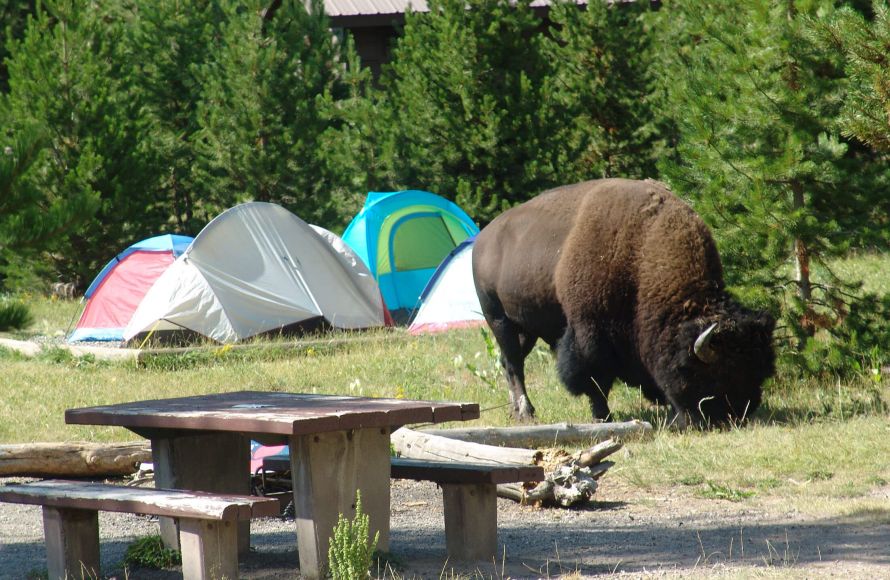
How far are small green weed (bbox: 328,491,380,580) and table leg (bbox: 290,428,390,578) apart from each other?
9.1 inches

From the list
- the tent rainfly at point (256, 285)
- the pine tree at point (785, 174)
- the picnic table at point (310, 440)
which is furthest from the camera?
the tent rainfly at point (256, 285)

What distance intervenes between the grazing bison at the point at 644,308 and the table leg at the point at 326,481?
405 centimetres

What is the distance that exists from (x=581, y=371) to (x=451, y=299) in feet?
21.8

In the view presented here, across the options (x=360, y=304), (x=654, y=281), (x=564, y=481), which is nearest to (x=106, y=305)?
(x=360, y=304)

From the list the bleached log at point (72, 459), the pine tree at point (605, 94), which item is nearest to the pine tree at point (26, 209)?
the bleached log at point (72, 459)

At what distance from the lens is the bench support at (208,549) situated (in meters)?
4.79

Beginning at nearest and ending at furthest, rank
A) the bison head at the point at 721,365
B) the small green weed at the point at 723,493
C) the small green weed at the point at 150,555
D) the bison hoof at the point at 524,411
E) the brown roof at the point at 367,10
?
the small green weed at the point at 150,555 → the small green weed at the point at 723,493 → the bison head at the point at 721,365 → the bison hoof at the point at 524,411 → the brown roof at the point at 367,10

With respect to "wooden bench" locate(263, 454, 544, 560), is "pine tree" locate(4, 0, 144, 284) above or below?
above

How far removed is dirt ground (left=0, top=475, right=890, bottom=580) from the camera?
211 inches

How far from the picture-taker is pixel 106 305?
15.9 m

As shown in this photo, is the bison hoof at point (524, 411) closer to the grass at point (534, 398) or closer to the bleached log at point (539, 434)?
the grass at point (534, 398)

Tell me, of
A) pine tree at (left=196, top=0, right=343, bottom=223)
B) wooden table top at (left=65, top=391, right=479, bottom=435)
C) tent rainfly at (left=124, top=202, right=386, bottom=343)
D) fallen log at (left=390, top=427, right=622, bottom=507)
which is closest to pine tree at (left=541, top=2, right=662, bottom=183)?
pine tree at (left=196, top=0, right=343, bottom=223)

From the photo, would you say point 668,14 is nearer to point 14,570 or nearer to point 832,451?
point 832,451

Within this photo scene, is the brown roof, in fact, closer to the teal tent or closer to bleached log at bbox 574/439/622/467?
the teal tent
